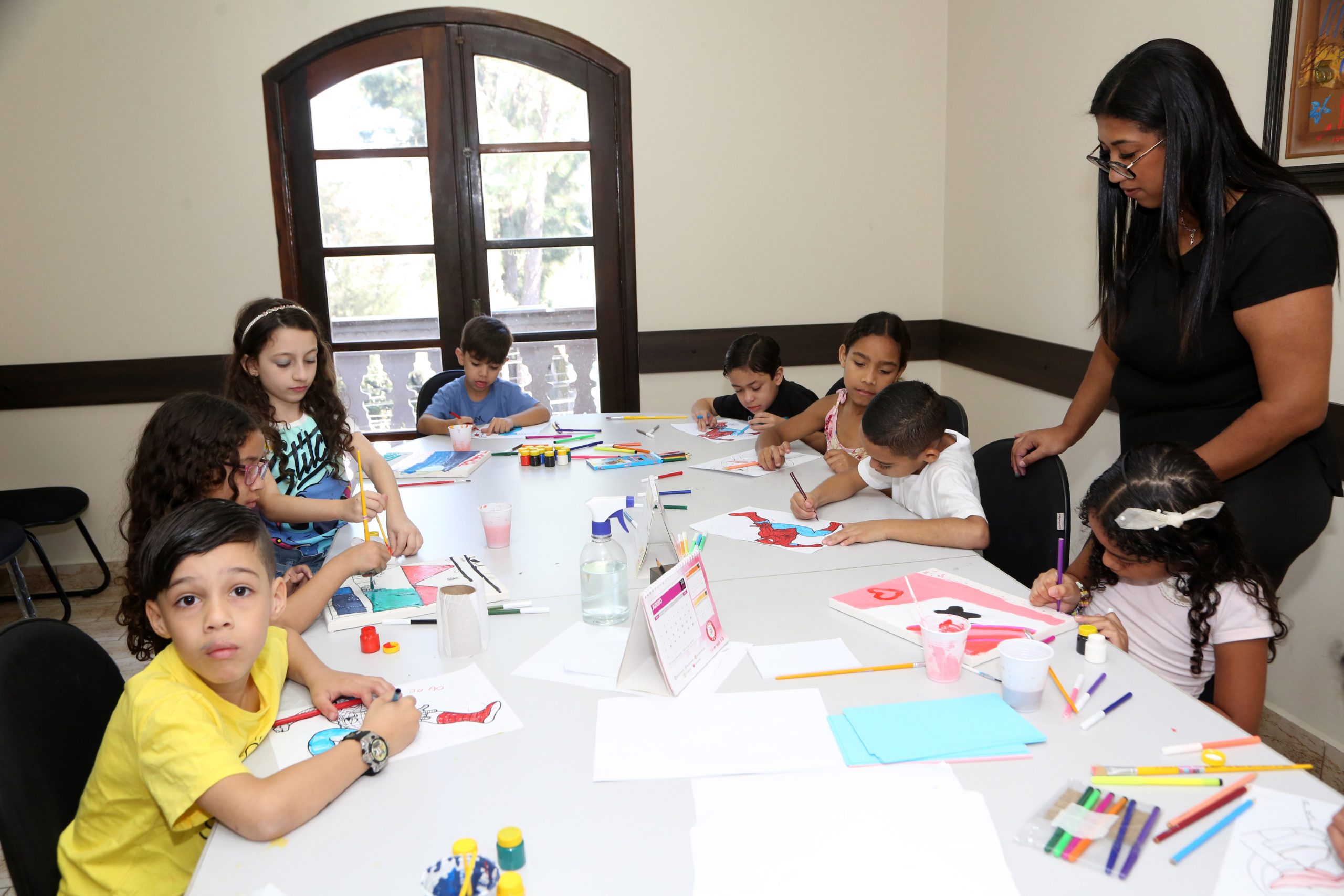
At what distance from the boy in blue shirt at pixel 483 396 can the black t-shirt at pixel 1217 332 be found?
2204 millimetres

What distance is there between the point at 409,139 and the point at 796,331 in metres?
2.03

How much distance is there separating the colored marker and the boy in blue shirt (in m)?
2.52

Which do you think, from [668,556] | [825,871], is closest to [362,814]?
[825,871]

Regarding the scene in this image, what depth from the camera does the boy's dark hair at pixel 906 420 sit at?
2.17 meters

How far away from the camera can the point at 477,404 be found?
374cm

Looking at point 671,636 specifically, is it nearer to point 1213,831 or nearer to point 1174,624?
point 1213,831

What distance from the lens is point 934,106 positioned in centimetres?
440

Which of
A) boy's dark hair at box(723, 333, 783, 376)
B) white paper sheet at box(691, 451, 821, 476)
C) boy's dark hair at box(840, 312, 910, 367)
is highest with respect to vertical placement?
boy's dark hair at box(840, 312, 910, 367)

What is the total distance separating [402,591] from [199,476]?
0.45 m

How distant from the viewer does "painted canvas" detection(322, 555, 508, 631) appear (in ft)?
5.66

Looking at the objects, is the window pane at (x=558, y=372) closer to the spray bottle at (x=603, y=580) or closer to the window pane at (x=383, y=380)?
the window pane at (x=383, y=380)

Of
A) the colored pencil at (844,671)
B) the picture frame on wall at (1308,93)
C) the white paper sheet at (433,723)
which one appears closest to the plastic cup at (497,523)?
the white paper sheet at (433,723)

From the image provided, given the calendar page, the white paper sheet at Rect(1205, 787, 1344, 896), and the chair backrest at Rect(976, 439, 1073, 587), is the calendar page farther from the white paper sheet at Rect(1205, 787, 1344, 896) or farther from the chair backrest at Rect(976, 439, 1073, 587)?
the chair backrest at Rect(976, 439, 1073, 587)

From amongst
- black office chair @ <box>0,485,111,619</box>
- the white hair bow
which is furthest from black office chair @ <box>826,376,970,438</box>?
black office chair @ <box>0,485,111,619</box>
